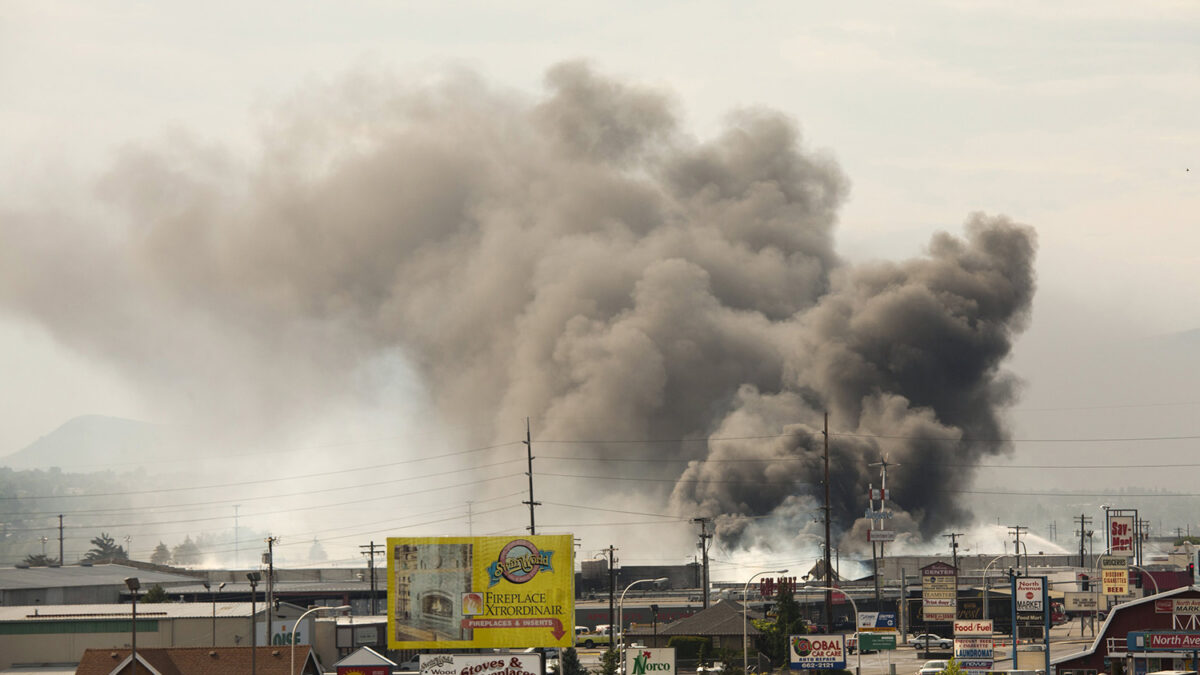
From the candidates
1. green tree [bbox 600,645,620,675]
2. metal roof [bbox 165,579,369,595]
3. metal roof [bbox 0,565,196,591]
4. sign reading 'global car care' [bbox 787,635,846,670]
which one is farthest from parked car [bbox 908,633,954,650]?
metal roof [bbox 0,565,196,591]

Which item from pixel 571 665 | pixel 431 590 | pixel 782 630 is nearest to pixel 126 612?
pixel 571 665

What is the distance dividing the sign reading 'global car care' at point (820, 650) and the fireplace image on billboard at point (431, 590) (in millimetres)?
16166

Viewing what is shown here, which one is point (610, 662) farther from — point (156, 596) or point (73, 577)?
point (73, 577)

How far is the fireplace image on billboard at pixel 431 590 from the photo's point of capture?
37.9 meters

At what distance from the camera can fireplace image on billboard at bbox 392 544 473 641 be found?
3791 cm

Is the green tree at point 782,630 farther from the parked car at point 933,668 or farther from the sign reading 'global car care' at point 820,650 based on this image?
the sign reading 'global car care' at point 820,650

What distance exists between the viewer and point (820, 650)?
1967 inches

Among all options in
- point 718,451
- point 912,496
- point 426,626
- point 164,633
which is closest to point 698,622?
point 164,633

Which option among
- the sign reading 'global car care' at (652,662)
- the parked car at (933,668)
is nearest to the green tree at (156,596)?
the parked car at (933,668)

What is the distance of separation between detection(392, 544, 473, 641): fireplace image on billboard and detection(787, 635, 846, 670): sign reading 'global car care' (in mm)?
16166

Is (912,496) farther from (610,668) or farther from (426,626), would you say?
(426,626)

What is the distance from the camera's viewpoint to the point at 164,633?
2547 inches

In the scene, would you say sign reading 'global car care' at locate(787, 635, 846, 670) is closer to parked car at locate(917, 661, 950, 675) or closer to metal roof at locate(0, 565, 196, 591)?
parked car at locate(917, 661, 950, 675)

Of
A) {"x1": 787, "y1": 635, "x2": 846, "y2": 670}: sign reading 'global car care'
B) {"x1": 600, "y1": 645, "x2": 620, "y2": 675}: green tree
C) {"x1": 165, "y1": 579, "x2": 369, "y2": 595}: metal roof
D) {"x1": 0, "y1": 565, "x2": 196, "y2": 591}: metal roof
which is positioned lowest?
{"x1": 165, "y1": 579, "x2": 369, "y2": 595}: metal roof
